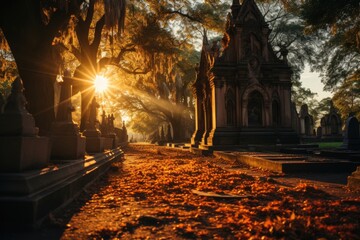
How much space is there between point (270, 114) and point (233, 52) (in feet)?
16.9

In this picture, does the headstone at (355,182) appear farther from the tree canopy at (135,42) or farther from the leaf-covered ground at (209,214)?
the tree canopy at (135,42)

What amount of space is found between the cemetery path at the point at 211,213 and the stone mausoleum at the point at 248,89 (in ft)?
42.7

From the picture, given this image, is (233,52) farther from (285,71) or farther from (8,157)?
(8,157)

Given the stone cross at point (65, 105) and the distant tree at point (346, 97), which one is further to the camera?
the distant tree at point (346, 97)

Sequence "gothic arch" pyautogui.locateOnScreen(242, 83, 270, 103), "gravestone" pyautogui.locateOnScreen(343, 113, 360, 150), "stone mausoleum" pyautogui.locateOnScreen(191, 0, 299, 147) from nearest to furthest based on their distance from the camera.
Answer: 1. "gravestone" pyautogui.locateOnScreen(343, 113, 360, 150)
2. "stone mausoleum" pyautogui.locateOnScreen(191, 0, 299, 147)
3. "gothic arch" pyautogui.locateOnScreen(242, 83, 270, 103)

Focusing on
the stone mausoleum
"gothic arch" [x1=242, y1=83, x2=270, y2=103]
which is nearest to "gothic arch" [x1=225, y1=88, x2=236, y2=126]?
the stone mausoleum

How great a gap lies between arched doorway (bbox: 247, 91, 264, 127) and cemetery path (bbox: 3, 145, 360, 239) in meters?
13.6

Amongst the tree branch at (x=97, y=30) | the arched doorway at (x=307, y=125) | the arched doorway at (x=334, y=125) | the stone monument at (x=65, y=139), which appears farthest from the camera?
the arched doorway at (x=307, y=125)

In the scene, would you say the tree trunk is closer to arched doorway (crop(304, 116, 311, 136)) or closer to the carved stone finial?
the carved stone finial

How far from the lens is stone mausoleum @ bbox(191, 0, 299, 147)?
761 inches

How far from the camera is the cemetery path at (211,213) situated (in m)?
3.21

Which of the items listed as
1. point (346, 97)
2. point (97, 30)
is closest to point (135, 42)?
point (97, 30)

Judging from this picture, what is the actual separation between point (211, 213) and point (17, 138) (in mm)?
2906

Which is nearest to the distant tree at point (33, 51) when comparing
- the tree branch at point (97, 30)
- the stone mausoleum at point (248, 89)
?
the tree branch at point (97, 30)
